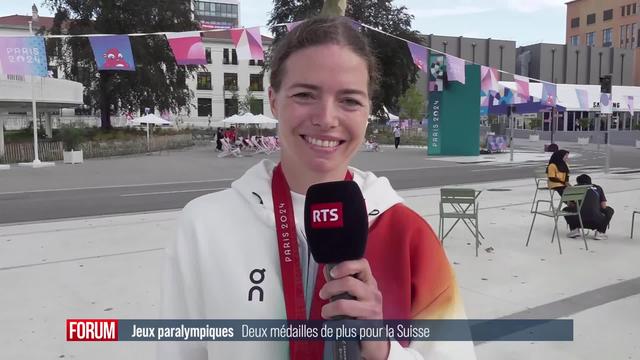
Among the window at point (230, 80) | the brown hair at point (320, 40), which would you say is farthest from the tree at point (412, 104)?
the brown hair at point (320, 40)

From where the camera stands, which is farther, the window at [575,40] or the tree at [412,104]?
the window at [575,40]

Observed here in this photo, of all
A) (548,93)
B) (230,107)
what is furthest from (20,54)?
(230,107)

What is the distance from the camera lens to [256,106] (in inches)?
2616

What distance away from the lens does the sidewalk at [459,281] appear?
4.02 metres

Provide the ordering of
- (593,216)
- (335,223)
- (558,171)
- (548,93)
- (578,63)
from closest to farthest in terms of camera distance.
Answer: (335,223), (593,216), (558,171), (548,93), (578,63)

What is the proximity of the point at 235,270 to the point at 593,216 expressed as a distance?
7652 millimetres

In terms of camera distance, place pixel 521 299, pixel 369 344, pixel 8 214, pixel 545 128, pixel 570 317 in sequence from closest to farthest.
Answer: pixel 369 344, pixel 570 317, pixel 521 299, pixel 8 214, pixel 545 128

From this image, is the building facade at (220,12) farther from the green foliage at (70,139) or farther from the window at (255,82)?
the green foliage at (70,139)

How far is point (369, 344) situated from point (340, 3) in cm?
423

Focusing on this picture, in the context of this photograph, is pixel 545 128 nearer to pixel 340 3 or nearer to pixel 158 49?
pixel 158 49

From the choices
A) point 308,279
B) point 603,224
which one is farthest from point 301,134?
point 603,224

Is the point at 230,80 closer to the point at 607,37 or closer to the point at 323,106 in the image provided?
the point at 607,37

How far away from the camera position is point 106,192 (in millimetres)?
13656

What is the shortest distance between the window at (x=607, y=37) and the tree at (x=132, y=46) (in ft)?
209
